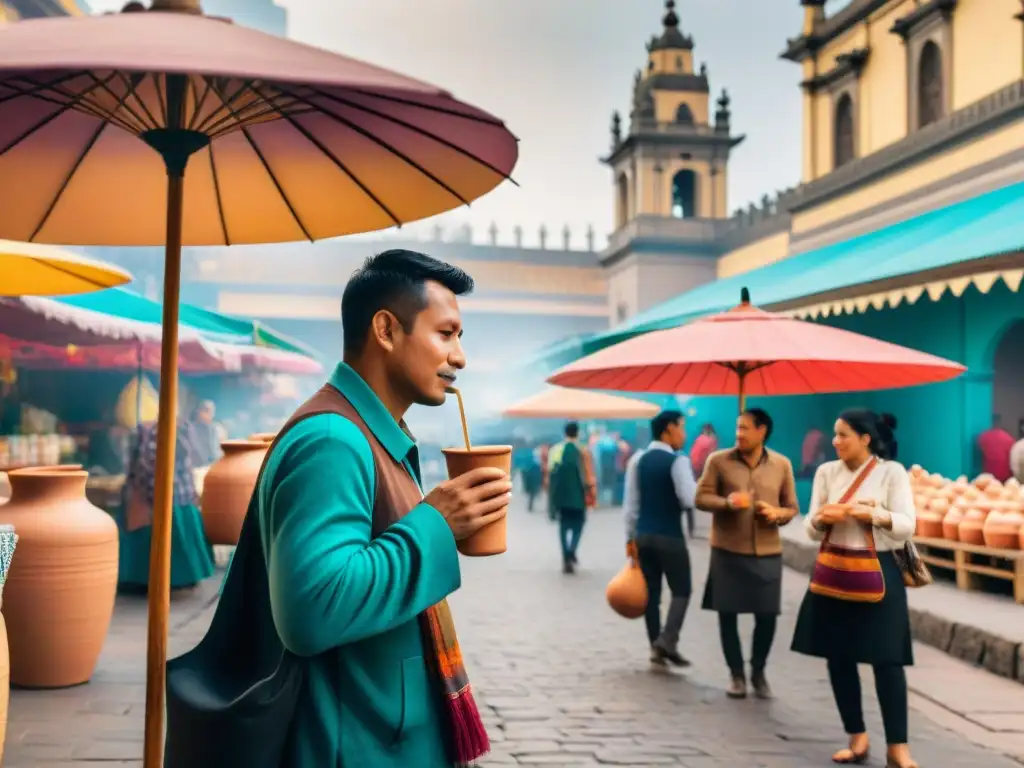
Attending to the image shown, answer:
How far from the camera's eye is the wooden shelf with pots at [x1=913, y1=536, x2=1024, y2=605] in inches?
328

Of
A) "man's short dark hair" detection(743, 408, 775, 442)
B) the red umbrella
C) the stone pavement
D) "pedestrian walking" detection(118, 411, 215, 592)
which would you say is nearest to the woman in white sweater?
the stone pavement

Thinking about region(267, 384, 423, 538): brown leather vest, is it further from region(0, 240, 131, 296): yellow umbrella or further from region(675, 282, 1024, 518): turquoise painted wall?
region(675, 282, 1024, 518): turquoise painted wall

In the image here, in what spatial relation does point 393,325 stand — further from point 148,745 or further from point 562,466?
point 562,466

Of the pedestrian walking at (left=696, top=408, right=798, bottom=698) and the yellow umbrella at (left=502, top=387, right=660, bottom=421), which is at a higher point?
the yellow umbrella at (left=502, top=387, right=660, bottom=421)

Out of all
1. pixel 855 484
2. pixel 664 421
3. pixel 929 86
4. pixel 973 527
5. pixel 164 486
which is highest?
pixel 929 86

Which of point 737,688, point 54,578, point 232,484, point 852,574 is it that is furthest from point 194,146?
point 232,484

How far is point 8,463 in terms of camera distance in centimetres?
1005

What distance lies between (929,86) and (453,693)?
57.5ft

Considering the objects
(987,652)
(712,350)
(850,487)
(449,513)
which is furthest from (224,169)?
(987,652)

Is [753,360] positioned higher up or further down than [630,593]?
higher up

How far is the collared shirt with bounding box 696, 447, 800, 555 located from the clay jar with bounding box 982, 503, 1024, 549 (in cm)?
298

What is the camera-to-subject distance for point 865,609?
5.15 metres

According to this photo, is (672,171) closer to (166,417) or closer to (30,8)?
(30,8)

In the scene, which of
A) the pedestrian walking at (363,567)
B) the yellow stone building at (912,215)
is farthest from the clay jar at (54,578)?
the yellow stone building at (912,215)
